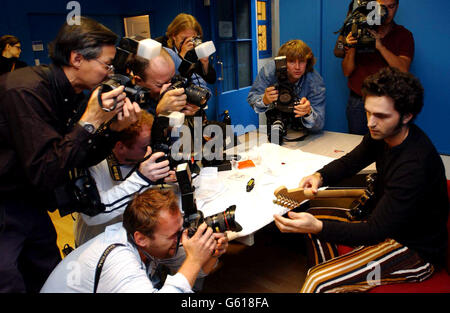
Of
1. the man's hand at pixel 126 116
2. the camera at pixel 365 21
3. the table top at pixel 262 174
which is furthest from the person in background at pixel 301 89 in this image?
the man's hand at pixel 126 116

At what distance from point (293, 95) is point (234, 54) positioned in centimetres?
248

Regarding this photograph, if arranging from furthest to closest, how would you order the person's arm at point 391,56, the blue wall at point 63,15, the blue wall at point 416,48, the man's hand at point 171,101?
the blue wall at point 63,15 → the blue wall at point 416,48 → the person's arm at point 391,56 → the man's hand at point 171,101

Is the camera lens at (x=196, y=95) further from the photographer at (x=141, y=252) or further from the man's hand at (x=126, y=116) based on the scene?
the photographer at (x=141, y=252)

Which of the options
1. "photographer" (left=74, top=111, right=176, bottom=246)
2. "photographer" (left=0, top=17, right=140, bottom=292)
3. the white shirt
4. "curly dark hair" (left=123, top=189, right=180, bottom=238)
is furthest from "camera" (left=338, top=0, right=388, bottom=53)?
the white shirt

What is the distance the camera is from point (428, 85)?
3.44 m

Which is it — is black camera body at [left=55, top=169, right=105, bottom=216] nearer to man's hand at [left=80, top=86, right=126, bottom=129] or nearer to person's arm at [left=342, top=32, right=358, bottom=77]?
man's hand at [left=80, top=86, right=126, bottom=129]

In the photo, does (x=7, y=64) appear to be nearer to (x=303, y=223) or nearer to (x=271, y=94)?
(x=271, y=94)

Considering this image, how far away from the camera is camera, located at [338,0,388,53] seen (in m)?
2.61

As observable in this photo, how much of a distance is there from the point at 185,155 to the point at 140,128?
10.7 inches

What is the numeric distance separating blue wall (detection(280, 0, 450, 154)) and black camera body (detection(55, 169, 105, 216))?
3.43 metres

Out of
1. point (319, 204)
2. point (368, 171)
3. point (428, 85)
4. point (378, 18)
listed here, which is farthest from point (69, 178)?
point (428, 85)

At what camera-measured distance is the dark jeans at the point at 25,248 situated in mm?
1242

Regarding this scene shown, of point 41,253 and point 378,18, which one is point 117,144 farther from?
point 378,18

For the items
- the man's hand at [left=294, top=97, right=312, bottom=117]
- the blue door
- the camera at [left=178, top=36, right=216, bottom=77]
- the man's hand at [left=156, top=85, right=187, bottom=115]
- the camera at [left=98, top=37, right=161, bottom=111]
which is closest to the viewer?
the camera at [left=98, top=37, right=161, bottom=111]
